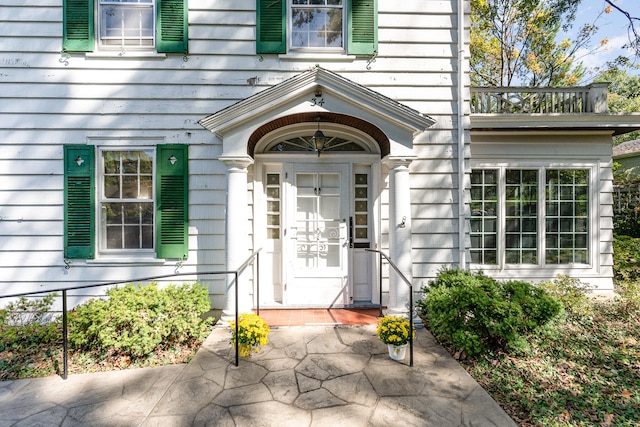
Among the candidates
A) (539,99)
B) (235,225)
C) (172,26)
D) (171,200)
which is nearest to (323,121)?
Answer: (235,225)

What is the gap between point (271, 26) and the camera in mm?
4445

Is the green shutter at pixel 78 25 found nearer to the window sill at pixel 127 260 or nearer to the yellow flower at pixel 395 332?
the window sill at pixel 127 260

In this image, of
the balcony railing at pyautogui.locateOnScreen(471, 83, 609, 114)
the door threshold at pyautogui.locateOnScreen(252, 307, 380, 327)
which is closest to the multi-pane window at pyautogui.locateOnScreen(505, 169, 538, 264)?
the balcony railing at pyautogui.locateOnScreen(471, 83, 609, 114)

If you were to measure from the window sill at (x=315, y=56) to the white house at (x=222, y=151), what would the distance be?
19mm

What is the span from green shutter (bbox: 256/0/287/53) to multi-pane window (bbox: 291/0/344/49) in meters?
0.20

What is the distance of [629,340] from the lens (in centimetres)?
379

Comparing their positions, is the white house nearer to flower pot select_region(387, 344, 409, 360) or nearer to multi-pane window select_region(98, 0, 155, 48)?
multi-pane window select_region(98, 0, 155, 48)

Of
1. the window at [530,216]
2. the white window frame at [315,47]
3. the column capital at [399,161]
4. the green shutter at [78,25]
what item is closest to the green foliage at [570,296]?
the window at [530,216]

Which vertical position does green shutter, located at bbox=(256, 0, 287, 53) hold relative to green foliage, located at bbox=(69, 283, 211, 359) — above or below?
above

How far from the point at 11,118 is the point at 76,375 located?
373 cm

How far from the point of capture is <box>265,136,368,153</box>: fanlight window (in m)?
4.65

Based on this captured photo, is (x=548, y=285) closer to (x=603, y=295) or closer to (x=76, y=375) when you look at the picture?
(x=603, y=295)

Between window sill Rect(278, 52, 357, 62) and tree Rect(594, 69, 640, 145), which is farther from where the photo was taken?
tree Rect(594, 69, 640, 145)

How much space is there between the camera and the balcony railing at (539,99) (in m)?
5.43
